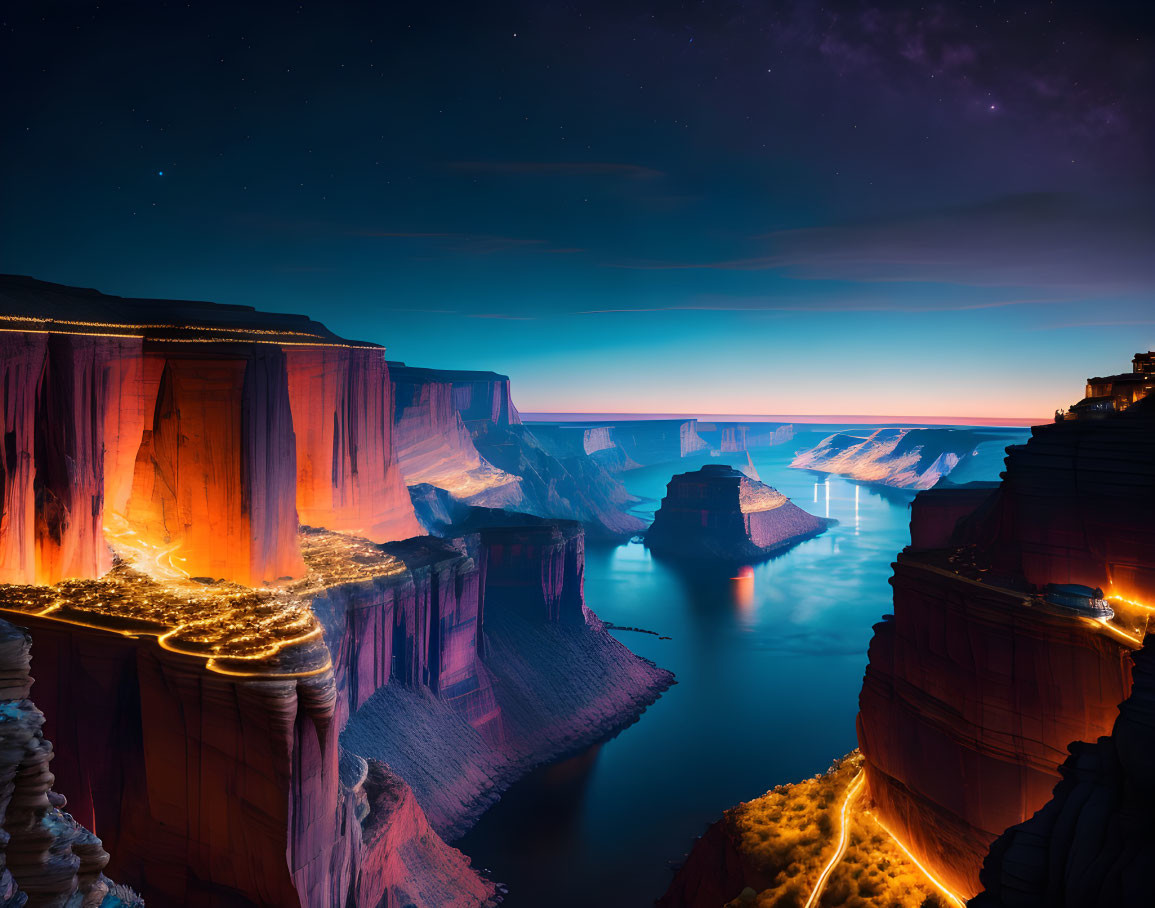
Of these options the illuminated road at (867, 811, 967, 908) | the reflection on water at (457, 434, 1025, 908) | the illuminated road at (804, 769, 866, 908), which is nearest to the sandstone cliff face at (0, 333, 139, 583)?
the reflection on water at (457, 434, 1025, 908)

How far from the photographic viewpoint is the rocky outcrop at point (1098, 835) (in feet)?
29.5

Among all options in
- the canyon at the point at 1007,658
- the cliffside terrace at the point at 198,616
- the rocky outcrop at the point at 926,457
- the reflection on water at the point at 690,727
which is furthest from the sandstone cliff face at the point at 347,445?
the rocky outcrop at the point at 926,457

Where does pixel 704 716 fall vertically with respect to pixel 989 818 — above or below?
below

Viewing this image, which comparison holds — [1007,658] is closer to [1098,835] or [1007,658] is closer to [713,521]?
[1098,835]

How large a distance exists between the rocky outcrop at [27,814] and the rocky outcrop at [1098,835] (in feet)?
36.6

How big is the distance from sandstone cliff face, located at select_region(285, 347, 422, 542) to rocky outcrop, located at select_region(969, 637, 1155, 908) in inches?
1505

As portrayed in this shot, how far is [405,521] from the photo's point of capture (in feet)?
169

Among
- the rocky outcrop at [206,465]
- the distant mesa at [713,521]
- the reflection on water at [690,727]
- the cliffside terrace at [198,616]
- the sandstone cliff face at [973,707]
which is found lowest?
the reflection on water at [690,727]

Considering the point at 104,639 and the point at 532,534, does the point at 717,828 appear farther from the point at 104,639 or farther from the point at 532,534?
the point at 532,534

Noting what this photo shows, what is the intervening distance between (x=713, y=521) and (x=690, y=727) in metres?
60.2

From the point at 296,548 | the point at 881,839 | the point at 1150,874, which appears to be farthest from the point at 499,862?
the point at 1150,874

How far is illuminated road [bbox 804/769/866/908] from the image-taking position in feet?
68.1

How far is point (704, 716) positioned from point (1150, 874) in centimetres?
4753

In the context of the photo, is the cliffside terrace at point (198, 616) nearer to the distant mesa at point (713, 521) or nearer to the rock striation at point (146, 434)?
the rock striation at point (146, 434)
